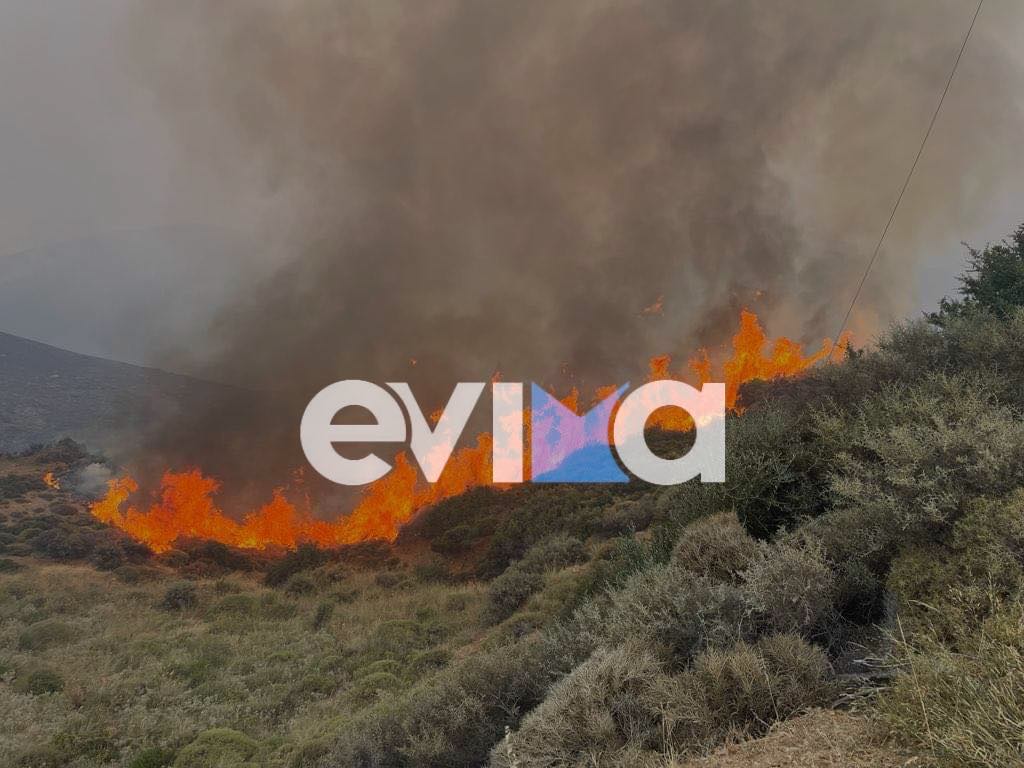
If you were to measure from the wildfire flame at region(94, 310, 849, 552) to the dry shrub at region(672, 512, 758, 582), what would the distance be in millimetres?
28784

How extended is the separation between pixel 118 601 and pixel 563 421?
3844 cm

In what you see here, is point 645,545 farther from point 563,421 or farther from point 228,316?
point 228,316

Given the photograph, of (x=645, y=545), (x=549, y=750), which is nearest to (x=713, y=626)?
(x=549, y=750)

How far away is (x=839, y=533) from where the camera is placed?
661 cm

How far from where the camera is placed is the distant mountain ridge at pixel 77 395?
6106 centimetres

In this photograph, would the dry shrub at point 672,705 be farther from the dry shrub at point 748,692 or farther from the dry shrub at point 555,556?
the dry shrub at point 555,556

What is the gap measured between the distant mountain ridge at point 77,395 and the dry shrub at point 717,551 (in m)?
62.1

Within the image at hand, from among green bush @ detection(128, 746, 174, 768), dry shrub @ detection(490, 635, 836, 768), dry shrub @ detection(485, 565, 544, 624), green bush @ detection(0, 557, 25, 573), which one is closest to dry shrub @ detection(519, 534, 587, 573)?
dry shrub @ detection(485, 565, 544, 624)

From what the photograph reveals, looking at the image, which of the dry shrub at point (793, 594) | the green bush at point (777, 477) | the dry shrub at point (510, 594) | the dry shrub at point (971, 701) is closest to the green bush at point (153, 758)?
the dry shrub at point (510, 594)

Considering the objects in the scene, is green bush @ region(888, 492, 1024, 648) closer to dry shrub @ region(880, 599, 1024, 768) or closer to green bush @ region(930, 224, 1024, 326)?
A: dry shrub @ region(880, 599, 1024, 768)

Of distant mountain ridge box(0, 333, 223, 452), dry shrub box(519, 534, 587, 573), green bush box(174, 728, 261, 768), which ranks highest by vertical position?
distant mountain ridge box(0, 333, 223, 452)

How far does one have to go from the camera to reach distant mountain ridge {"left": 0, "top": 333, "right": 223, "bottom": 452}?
61062 mm

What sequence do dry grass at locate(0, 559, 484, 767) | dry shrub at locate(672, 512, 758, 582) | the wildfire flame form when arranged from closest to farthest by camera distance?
dry shrub at locate(672, 512, 758, 582)
dry grass at locate(0, 559, 484, 767)
the wildfire flame

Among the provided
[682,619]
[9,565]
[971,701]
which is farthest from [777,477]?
[9,565]
